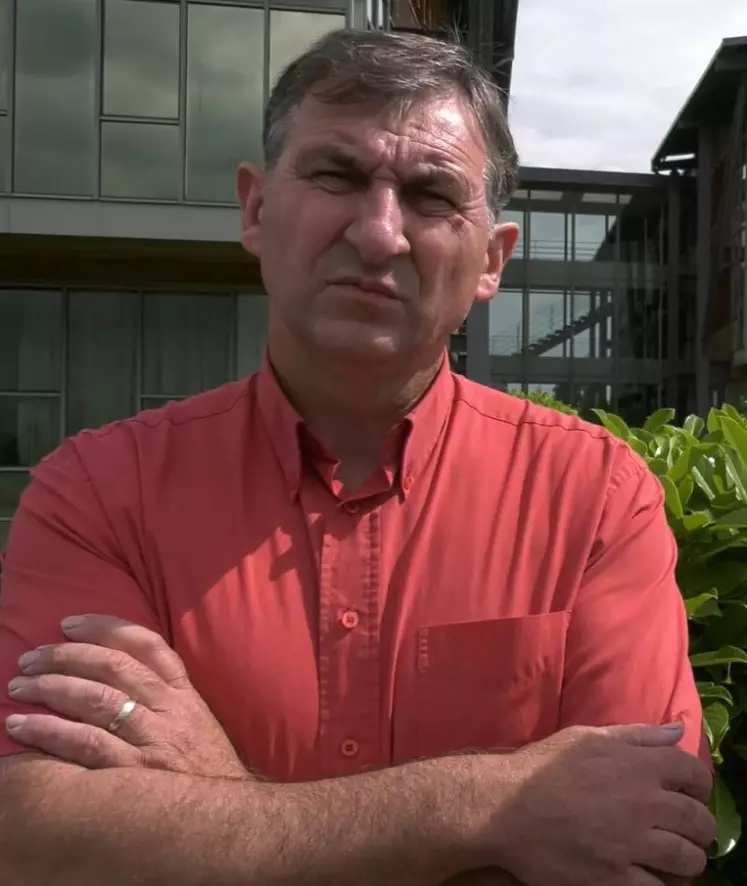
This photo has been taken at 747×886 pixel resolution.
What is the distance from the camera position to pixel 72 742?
5.30ft

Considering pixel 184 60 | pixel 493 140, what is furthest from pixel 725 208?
pixel 493 140

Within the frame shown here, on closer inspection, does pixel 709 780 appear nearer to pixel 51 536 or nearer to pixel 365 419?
pixel 365 419

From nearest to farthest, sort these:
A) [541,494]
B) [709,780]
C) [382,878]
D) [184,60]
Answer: [382,878]
[709,780]
[541,494]
[184,60]

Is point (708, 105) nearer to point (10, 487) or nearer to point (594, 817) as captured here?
point (10, 487)

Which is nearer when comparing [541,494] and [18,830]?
[18,830]

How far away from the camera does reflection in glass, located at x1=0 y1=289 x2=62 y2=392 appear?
12.3 m

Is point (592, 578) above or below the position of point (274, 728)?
above

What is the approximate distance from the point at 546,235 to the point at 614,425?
25.9m

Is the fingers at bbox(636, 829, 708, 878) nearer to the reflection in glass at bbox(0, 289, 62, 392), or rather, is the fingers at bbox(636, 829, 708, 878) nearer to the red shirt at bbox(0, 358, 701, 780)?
the red shirt at bbox(0, 358, 701, 780)

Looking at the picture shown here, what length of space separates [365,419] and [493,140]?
67 centimetres

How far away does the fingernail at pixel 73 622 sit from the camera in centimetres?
171

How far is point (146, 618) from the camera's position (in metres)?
1.78

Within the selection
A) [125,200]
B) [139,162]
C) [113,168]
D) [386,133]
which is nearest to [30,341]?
[125,200]

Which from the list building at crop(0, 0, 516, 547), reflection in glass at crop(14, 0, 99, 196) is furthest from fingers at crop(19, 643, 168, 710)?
reflection in glass at crop(14, 0, 99, 196)
